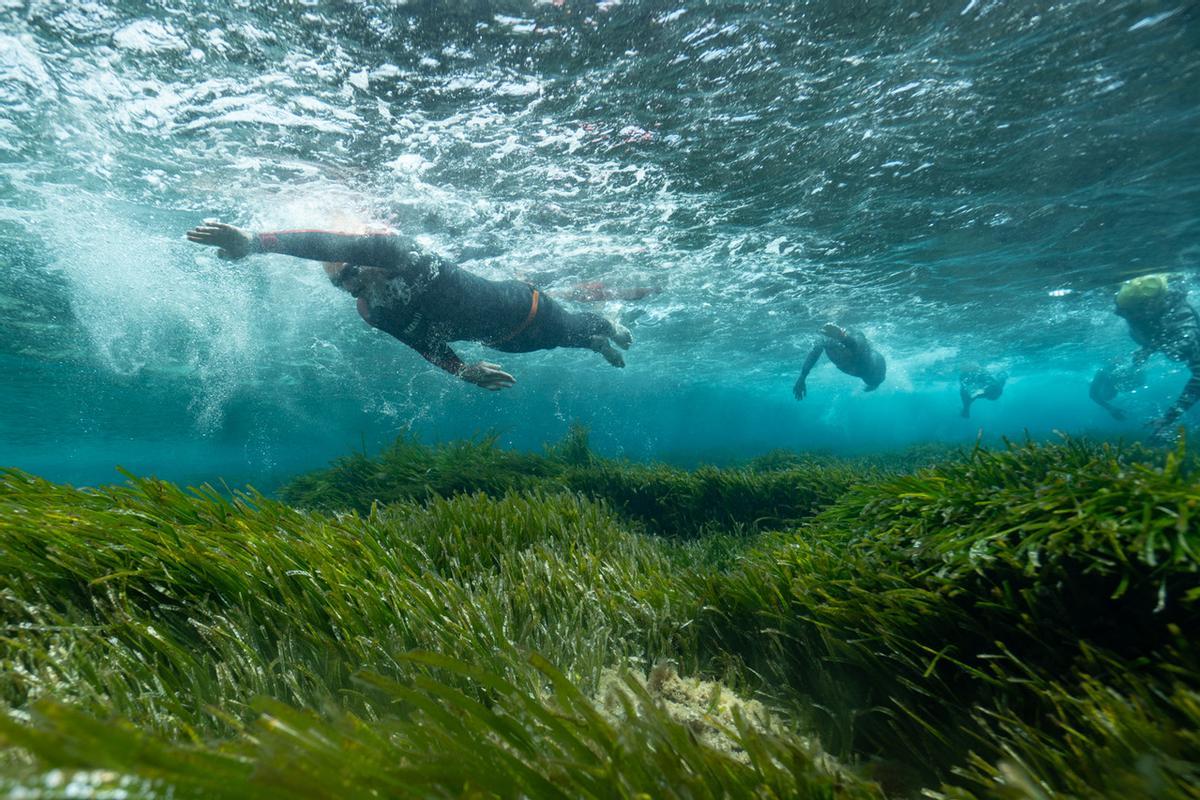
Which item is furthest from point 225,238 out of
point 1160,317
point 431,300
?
point 1160,317

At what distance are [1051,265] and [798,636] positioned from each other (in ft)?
73.6

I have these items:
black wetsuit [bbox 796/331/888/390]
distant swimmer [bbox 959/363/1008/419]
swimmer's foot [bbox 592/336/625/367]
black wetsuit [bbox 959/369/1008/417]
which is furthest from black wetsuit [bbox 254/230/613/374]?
black wetsuit [bbox 959/369/1008/417]

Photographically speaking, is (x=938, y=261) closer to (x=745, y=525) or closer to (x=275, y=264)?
(x=745, y=525)

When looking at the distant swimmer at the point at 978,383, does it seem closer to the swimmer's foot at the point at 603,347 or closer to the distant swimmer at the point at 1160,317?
the distant swimmer at the point at 1160,317

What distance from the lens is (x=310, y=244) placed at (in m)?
5.64

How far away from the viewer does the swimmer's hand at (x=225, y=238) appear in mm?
5242

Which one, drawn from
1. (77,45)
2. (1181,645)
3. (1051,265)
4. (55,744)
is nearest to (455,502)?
(55,744)

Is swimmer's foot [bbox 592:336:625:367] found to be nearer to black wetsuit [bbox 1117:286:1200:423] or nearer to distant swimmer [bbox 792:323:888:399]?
distant swimmer [bbox 792:323:888:399]

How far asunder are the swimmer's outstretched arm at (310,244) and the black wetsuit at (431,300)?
0.04 ft

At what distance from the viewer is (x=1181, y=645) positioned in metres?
1.45

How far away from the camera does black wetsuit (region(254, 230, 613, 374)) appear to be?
581 centimetres

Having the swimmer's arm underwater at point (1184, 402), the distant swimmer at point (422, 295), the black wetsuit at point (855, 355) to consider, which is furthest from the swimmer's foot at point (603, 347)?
the swimmer's arm underwater at point (1184, 402)

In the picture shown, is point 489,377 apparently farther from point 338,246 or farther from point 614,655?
point 614,655

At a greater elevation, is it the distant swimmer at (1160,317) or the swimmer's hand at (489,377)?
the distant swimmer at (1160,317)
